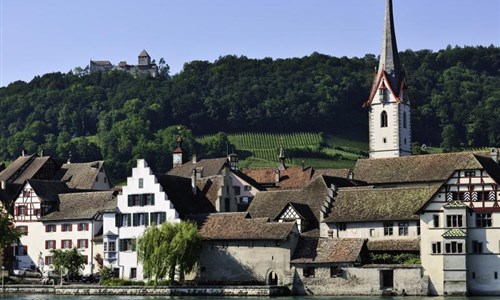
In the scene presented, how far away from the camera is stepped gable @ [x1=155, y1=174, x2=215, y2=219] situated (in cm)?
8244

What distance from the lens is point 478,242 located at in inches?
2766

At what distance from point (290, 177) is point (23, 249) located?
101ft

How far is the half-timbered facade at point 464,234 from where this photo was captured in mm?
69750

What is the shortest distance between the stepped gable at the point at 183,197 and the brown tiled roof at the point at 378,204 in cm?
1191

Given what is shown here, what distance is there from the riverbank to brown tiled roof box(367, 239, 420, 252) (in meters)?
7.00

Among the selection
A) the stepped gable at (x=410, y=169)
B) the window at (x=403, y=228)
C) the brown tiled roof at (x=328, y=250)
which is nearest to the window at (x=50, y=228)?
the stepped gable at (x=410, y=169)

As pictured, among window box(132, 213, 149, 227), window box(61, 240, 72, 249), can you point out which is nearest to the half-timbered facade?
window box(132, 213, 149, 227)

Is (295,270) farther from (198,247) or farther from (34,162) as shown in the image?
(34,162)

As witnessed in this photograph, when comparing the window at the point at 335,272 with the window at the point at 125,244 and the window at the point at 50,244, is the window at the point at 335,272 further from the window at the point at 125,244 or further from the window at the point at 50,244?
the window at the point at 50,244

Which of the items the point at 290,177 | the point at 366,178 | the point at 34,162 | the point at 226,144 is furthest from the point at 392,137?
the point at 226,144

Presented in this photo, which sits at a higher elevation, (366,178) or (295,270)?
(366,178)

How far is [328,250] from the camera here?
73250 millimetres

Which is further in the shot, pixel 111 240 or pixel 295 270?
pixel 111 240

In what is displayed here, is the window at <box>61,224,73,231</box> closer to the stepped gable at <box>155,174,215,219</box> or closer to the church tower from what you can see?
the stepped gable at <box>155,174,215,219</box>
